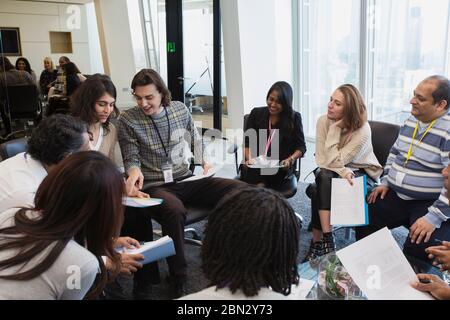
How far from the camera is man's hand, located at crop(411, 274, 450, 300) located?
4.44ft

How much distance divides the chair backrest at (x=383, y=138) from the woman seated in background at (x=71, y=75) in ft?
10.3

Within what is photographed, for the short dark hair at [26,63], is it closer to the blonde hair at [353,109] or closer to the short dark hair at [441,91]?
the blonde hair at [353,109]

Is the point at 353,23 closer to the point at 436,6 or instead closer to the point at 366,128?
the point at 436,6

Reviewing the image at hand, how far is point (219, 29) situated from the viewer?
5.27 meters

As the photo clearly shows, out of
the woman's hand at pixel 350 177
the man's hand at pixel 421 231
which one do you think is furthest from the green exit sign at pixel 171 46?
the man's hand at pixel 421 231

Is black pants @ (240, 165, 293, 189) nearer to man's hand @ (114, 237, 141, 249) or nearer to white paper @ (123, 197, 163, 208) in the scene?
white paper @ (123, 197, 163, 208)

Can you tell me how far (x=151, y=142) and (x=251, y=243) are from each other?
5.46 feet

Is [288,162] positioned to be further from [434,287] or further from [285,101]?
[434,287]

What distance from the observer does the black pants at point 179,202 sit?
2.13 meters

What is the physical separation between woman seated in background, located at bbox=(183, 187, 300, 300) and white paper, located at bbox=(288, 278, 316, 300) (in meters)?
0.48

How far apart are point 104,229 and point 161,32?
531cm

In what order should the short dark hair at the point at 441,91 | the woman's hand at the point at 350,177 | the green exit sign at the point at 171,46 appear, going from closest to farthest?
the short dark hair at the point at 441,91
the woman's hand at the point at 350,177
the green exit sign at the point at 171,46

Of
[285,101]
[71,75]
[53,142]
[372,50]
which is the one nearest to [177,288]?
[53,142]
